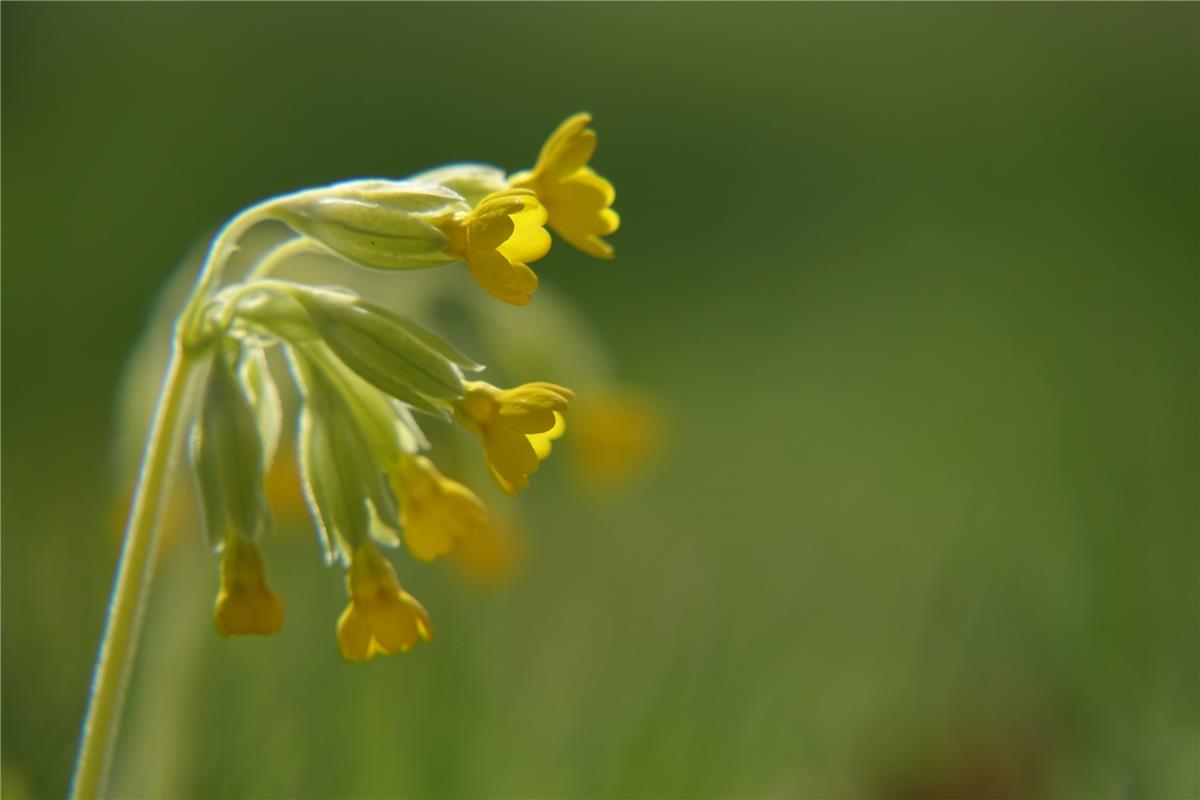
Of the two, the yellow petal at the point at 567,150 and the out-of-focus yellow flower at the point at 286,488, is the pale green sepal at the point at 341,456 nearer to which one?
the yellow petal at the point at 567,150

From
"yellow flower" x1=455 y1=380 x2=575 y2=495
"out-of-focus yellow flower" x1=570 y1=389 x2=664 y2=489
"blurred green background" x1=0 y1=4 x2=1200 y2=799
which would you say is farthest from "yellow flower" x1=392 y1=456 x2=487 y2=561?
"out-of-focus yellow flower" x1=570 y1=389 x2=664 y2=489

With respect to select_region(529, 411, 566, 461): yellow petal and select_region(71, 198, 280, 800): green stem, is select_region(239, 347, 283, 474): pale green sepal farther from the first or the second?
select_region(529, 411, 566, 461): yellow petal

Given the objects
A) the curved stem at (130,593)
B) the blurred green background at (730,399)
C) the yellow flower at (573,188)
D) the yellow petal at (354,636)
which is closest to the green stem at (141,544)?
the curved stem at (130,593)

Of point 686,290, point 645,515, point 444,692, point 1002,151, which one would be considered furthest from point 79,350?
point 1002,151

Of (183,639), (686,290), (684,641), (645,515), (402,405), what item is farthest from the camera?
(686,290)

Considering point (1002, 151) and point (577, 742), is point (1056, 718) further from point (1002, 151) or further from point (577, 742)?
point (1002, 151)

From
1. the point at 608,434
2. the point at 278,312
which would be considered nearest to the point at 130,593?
the point at 278,312

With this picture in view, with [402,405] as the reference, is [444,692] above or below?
below
